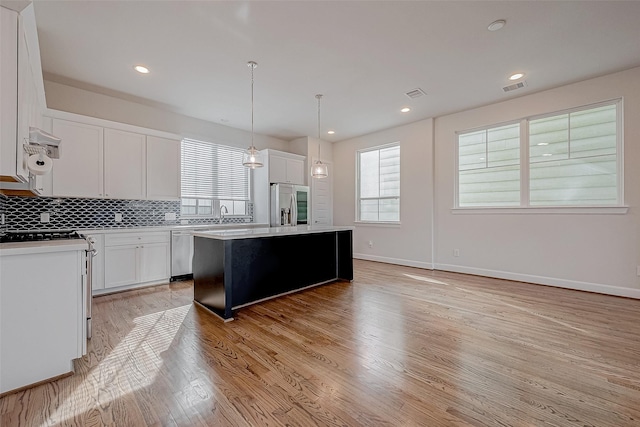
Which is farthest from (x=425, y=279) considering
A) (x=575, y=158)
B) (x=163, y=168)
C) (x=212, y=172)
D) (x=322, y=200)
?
(x=163, y=168)

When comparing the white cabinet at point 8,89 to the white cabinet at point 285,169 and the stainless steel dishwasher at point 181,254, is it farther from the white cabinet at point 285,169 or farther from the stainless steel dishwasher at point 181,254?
the white cabinet at point 285,169

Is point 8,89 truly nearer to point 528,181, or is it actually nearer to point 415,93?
point 415,93

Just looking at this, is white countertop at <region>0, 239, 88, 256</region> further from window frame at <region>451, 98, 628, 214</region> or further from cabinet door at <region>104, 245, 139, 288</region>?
window frame at <region>451, 98, 628, 214</region>

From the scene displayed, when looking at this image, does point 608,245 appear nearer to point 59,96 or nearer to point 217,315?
point 217,315

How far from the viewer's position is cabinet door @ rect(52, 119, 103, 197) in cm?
353

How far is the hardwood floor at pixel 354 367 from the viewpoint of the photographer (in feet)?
4.99

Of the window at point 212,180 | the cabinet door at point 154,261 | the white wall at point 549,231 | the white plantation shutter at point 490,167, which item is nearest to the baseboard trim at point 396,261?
the white wall at point 549,231

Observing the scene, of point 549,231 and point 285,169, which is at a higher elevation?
point 285,169

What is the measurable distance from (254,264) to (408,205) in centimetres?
357

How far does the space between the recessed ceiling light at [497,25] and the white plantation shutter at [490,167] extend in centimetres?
231

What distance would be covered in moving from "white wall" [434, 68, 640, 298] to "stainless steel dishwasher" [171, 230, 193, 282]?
174 inches

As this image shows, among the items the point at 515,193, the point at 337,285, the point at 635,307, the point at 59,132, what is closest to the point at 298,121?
the point at 337,285

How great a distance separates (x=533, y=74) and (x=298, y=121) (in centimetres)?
368

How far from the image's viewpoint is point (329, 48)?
303 cm
